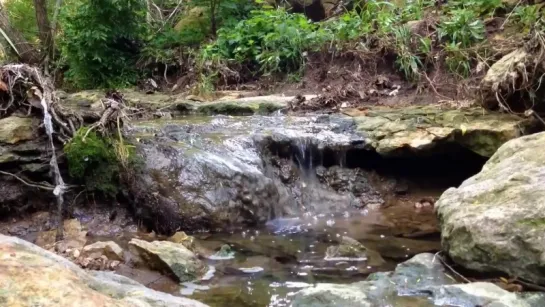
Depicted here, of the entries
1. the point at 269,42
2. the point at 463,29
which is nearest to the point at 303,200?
the point at 463,29

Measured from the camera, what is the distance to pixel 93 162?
197 inches

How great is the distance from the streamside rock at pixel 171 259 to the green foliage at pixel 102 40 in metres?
6.39

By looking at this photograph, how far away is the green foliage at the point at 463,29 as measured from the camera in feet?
25.1

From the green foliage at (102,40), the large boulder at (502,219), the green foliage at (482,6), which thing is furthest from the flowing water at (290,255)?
the green foliage at (102,40)

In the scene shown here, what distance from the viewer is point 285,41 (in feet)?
30.9

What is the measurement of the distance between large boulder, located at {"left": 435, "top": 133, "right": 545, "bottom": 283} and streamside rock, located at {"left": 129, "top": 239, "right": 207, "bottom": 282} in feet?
5.35

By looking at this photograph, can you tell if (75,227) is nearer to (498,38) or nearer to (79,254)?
(79,254)

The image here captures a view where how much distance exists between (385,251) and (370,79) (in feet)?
14.0

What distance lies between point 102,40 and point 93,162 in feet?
17.5

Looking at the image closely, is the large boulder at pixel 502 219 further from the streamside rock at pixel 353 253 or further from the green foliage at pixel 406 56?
the green foliage at pixel 406 56

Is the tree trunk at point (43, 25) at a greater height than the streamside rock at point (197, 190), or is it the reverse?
the tree trunk at point (43, 25)

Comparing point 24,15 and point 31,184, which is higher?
point 24,15

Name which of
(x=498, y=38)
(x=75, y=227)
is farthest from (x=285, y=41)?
(x=75, y=227)

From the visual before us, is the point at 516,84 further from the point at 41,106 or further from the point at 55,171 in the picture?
the point at 41,106
